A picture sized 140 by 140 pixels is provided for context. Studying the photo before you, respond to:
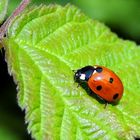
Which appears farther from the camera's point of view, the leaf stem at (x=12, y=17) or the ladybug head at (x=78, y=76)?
the ladybug head at (x=78, y=76)

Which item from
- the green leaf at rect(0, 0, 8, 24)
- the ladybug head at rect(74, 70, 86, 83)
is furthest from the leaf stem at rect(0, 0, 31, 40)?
the ladybug head at rect(74, 70, 86, 83)

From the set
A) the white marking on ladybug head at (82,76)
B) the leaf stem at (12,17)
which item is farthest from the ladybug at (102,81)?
the leaf stem at (12,17)

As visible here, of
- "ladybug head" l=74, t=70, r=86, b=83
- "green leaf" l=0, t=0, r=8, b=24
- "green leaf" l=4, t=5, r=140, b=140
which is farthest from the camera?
"ladybug head" l=74, t=70, r=86, b=83

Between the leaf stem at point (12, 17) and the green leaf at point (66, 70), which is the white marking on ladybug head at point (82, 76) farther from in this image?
the leaf stem at point (12, 17)

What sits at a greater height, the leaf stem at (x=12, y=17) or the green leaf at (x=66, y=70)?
the leaf stem at (x=12, y=17)

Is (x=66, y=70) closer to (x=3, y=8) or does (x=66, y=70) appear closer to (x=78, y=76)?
(x=78, y=76)

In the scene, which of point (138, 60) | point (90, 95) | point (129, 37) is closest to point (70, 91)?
point (90, 95)

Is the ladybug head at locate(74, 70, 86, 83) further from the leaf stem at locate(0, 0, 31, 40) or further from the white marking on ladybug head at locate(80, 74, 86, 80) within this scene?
the leaf stem at locate(0, 0, 31, 40)
